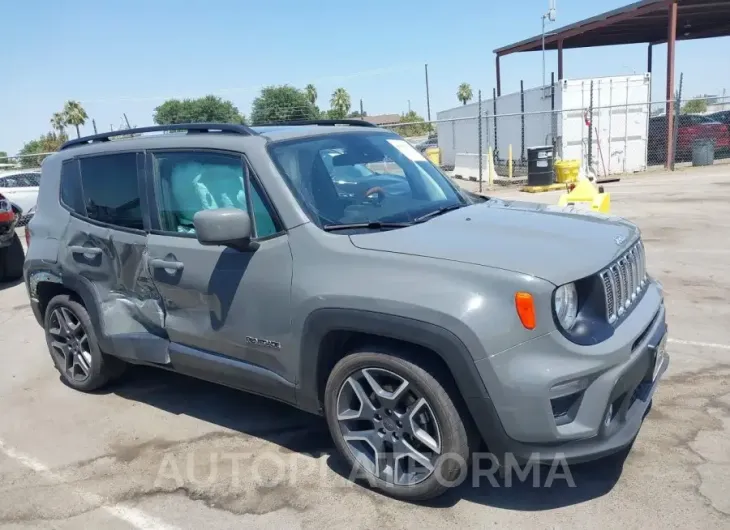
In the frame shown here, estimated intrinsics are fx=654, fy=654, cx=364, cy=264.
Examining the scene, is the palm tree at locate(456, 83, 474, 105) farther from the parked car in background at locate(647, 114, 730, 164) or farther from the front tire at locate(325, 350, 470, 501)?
the front tire at locate(325, 350, 470, 501)

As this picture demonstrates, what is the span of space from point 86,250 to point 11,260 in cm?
572

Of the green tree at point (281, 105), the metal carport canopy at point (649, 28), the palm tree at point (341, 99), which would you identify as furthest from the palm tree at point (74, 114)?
the metal carport canopy at point (649, 28)

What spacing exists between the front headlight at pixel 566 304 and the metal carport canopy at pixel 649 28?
60.5ft

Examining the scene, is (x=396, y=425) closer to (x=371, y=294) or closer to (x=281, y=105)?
(x=371, y=294)

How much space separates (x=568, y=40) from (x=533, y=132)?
702 centimetres

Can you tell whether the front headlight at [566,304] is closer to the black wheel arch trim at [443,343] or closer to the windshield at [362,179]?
the black wheel arch trim at [443,343]

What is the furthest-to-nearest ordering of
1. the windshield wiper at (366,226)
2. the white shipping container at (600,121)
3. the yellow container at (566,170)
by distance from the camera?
the white shipping container at (600,121) → the yellow container at (566,170) → the windshield wiper at (366,226)

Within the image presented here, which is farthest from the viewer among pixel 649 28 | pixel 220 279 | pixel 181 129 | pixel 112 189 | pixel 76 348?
pixel 649 28

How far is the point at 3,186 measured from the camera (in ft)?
53.3

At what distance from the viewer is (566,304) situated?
9.57ft

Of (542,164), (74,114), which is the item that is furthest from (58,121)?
(542,164)

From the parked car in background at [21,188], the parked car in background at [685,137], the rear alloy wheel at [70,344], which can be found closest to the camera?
the rear alloy wheel at [70,344]

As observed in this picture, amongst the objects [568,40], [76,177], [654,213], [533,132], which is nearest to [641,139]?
[533,132]

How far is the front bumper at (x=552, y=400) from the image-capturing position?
9.01 ft
